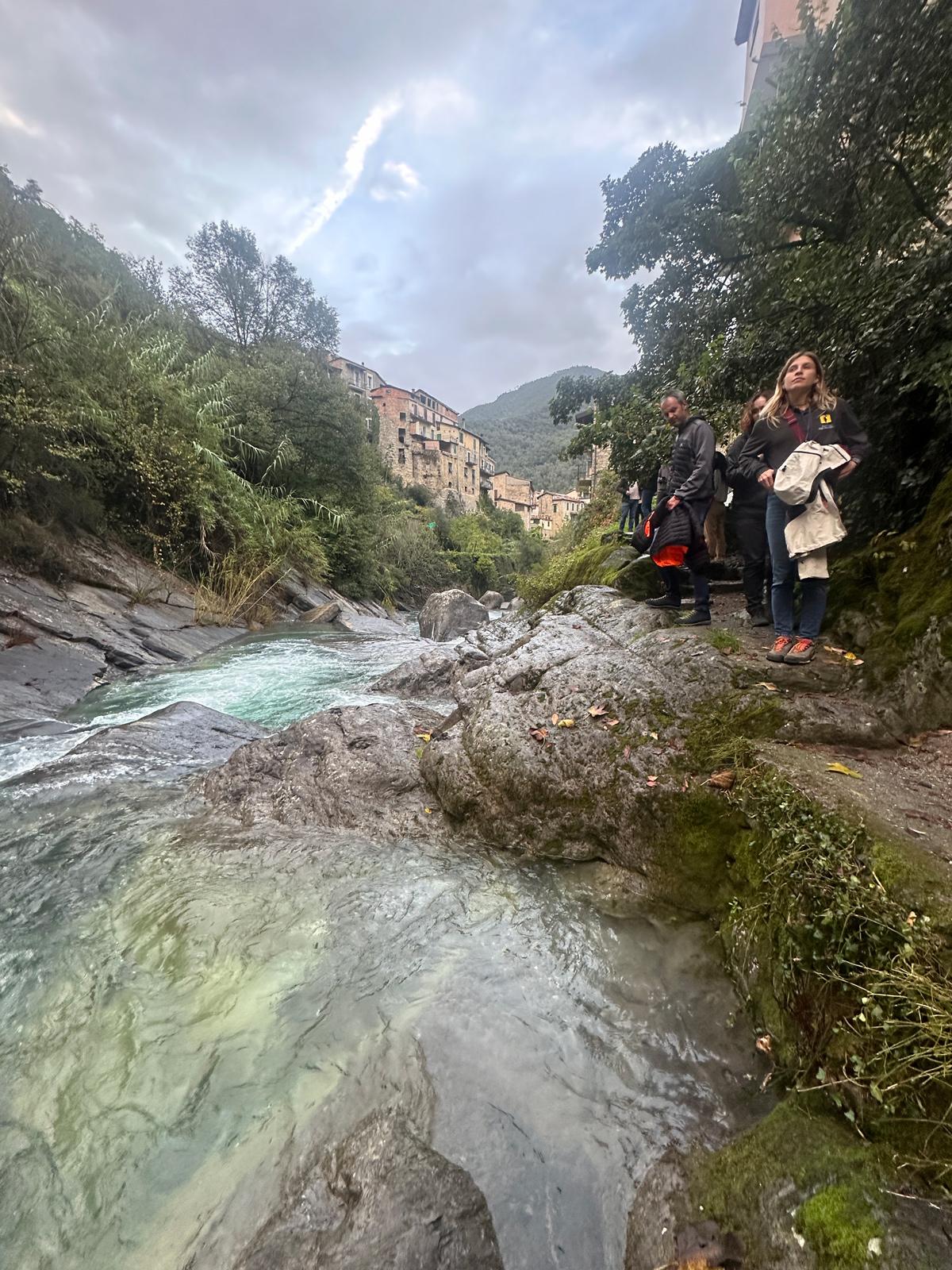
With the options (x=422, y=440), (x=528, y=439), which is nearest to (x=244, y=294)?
(x=422, y=440)

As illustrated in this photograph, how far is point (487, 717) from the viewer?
413 cm

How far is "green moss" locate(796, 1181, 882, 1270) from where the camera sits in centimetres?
120

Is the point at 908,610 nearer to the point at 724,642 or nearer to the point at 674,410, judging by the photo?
the point at 724,642

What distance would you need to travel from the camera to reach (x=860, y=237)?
4699 millimetres

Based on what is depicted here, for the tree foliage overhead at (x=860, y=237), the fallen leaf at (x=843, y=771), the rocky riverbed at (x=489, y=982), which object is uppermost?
the tree foliage overhead at (x=860, y=237)

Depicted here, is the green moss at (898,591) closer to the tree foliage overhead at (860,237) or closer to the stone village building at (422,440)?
the tree foliage overhead at (860,237)

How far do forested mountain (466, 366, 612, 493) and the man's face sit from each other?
60998mm

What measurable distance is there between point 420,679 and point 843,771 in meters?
5.83

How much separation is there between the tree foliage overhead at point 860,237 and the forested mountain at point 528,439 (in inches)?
2319

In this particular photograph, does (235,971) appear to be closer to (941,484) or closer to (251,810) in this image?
(251,810)

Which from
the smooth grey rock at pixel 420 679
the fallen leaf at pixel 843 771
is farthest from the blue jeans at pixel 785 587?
the smooth grey rock at pixel 420 679

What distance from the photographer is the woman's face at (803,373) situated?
367cm

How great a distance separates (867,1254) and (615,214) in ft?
34.7

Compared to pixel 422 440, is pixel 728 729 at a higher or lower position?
lower
